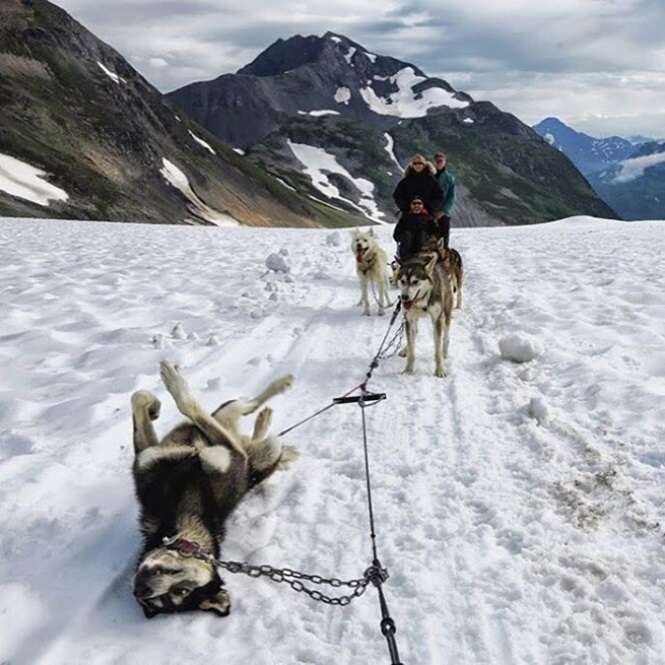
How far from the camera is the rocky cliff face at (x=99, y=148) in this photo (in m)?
63.1

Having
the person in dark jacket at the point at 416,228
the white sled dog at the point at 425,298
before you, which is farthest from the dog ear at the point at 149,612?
the person in dark jacket at the point at 416,228

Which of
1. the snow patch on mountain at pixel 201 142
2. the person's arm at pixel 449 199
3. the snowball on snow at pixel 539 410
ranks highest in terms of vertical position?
the snow patch on mountain at pixel 201 142

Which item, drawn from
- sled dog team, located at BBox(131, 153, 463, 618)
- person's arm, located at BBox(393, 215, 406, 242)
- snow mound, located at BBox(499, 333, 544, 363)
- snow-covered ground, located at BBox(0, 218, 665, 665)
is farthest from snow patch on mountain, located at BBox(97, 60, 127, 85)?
sled dog team, located at BBox(131, 153, 463, 618)

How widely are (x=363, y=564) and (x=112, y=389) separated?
3.72 meters

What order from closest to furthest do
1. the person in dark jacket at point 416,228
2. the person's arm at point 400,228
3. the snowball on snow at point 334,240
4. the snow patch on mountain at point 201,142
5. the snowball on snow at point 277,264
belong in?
the person in dark jacket at point 416,228, the person's arm at point 400,228, the snowball on snow at point 277,264, the snowball on snow at point 334,240, the snow patch on mountain at point 201,142

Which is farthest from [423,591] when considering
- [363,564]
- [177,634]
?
[177,634]

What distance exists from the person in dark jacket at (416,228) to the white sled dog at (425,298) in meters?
3.11

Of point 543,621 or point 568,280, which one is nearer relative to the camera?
point 543,621

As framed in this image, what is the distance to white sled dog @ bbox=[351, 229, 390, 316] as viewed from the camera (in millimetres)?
11469

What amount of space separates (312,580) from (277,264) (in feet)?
37.3

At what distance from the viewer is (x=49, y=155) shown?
219 feet

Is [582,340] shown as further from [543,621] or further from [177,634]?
[177,634]

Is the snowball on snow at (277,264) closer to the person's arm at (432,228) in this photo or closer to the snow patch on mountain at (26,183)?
the person's arm at (432,228)

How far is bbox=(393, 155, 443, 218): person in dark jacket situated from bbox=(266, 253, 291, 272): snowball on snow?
13.0ft
